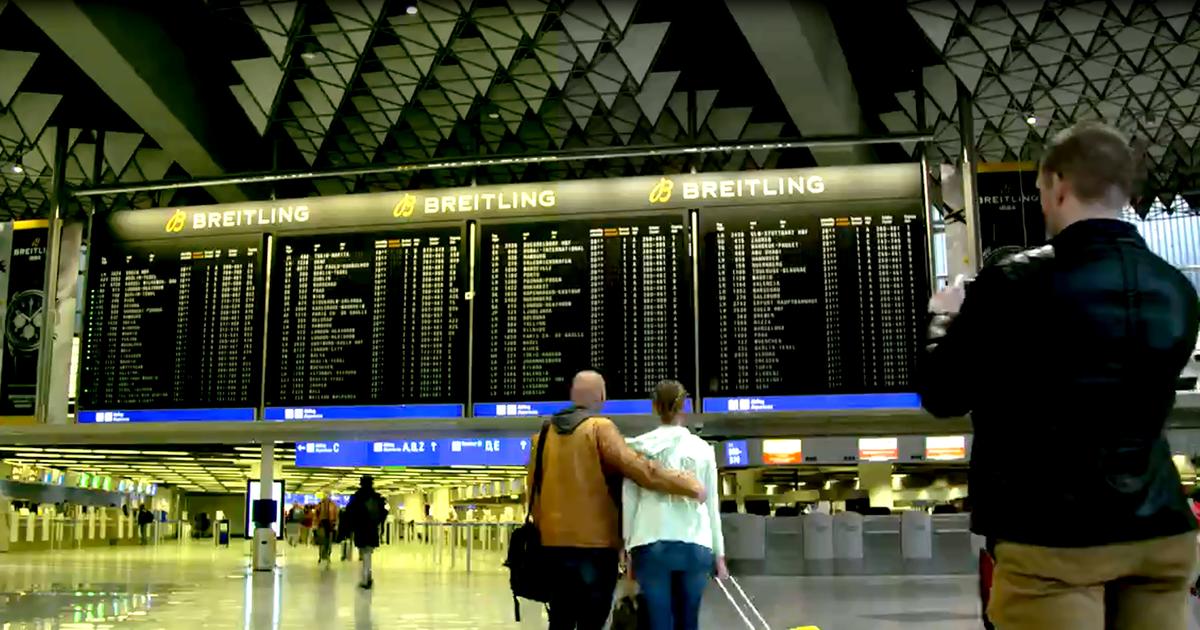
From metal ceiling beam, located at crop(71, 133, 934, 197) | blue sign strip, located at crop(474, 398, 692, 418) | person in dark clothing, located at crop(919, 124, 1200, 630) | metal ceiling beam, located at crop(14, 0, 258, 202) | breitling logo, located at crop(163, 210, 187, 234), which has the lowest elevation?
person in dark clothing, located at crop(919, 124, 1200, 630)

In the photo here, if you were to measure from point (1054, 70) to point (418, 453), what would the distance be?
11.6 meters

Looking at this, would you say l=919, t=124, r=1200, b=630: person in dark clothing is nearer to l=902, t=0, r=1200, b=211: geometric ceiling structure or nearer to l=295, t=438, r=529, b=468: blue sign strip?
l=902, t=0, r=1200, b=211: geometric ceiling structure

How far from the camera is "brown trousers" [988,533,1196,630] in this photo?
1.70 meters

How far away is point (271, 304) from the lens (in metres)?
13.7

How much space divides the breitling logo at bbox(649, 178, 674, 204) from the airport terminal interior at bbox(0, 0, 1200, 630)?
0.03 metres

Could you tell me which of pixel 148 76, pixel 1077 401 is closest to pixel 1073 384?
pixel 1077 401

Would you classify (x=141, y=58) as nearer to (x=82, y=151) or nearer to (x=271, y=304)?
(x=271, y=304)

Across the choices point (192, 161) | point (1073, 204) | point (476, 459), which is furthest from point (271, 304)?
point (1073, 204)

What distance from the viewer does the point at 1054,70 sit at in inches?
707

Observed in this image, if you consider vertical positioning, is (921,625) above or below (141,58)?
below

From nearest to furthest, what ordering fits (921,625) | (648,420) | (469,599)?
(921,625) < (469,599) < (648,420)

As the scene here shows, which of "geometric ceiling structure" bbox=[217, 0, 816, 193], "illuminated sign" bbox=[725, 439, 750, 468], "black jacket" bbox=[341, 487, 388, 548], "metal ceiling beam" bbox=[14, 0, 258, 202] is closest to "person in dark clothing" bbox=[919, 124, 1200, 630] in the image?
"geometric ceiling structure" bbox=[217, 0, 816, 193]

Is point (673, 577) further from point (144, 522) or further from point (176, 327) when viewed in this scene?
point (144, 522)

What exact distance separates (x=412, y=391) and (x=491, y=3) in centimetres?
474
